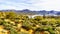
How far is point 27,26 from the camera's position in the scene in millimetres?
26969

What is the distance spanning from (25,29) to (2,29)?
3385mm

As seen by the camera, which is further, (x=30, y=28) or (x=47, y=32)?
(x=30, y=28)

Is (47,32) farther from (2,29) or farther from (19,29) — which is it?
(2,29)

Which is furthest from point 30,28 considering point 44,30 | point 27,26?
point 44,30

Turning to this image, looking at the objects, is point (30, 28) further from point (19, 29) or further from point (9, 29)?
point (9, 29)

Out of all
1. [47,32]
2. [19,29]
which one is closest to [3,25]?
[19,29]

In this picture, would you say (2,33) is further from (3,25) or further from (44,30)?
(44,30)

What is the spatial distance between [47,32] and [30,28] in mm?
3251

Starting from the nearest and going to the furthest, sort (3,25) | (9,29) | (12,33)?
1. (12,33)
2. (9,29)
3. (3,25)

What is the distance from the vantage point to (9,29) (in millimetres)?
24344

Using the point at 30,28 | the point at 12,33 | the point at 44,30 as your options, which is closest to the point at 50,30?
the point at 44,30

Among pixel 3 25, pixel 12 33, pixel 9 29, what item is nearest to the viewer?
pixel 12 33

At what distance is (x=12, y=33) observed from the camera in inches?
900

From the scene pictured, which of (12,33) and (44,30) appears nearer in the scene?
(12,33)
